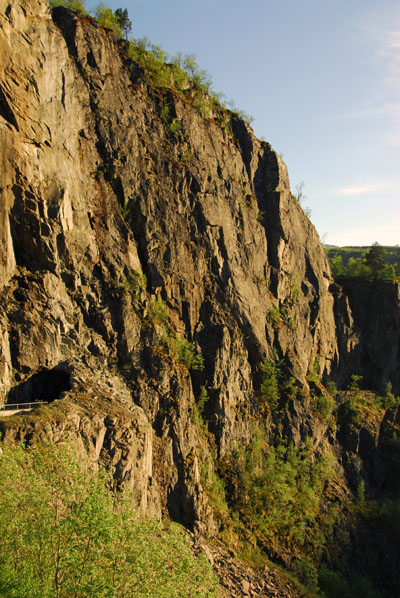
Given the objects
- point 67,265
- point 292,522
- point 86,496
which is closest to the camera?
point 86,496

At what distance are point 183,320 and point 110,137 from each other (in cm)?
1846

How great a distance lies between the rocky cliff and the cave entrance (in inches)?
3.7

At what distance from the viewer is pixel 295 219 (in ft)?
181

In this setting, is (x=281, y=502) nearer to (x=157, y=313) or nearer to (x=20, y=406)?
(x=157, y=313)

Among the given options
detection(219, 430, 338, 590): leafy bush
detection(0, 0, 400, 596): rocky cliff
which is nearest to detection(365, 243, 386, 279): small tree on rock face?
detection(0, 0, 400, 596): rocky cliff

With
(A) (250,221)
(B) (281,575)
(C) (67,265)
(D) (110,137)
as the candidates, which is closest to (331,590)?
(B) (281,575)

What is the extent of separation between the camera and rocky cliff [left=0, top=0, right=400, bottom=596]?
86.6 feet

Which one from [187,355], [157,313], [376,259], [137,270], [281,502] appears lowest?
[281,502]

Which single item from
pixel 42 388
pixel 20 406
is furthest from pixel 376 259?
pixel 20 406

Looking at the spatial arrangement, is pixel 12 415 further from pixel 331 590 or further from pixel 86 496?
pixel 331 590

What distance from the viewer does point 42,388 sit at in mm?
27047

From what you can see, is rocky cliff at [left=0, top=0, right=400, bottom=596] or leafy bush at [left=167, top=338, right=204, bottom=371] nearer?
rocky cliff at [left=0, top=0, right=400, bottom=596]

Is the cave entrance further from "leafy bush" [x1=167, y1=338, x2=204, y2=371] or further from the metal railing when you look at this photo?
"leafy bush" [x1=167, y1=338, x2=204, y2=371]

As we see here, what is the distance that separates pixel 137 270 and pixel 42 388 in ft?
42.9
